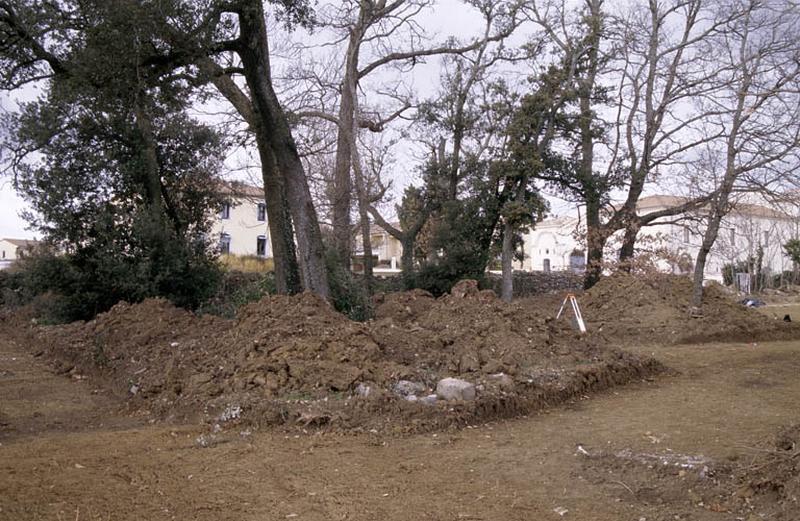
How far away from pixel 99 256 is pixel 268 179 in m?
5.17

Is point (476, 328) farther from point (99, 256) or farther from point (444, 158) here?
point (444, 158)

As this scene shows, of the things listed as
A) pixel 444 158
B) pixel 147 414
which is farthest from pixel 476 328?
pixel 444 158

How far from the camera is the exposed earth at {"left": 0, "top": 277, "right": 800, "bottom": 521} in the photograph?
4512 mm

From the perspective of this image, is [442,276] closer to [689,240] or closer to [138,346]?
[138,346]

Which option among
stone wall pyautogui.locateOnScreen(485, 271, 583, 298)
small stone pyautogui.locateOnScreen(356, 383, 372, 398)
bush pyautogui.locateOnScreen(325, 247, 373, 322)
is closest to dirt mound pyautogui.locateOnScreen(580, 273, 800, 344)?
bush pyautogui.locateOnScreen(325, 247, 373, 322)

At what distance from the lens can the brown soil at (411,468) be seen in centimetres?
437

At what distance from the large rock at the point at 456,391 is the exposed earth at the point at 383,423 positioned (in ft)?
0.63

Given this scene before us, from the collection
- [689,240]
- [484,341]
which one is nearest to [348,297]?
[484,341]

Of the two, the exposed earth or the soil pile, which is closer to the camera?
the exposed earth

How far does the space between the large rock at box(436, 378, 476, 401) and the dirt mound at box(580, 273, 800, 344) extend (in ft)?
25.7

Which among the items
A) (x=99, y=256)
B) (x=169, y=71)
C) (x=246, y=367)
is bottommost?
(x=246, y=367)

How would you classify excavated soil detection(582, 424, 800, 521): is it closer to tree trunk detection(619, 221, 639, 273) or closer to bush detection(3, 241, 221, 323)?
bush detection(3, 241, 221, 323)

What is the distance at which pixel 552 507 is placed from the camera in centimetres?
450

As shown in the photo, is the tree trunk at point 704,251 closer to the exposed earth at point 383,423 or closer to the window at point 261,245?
the exposed earth at point 383,423
